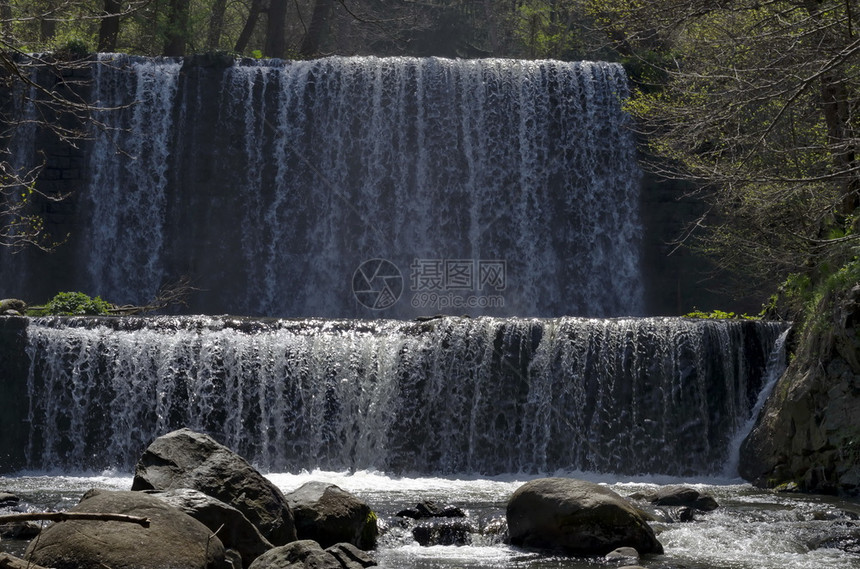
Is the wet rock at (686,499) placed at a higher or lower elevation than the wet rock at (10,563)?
lower

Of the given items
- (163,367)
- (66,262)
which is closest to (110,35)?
(66,262)

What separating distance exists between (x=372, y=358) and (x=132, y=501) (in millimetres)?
7708

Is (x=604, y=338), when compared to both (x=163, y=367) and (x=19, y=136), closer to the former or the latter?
(x=163, y=367)

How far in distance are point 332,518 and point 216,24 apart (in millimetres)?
25279

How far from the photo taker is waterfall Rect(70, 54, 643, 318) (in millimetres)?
21016

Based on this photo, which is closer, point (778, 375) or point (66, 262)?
point (778, 375)

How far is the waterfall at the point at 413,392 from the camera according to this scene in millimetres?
13883

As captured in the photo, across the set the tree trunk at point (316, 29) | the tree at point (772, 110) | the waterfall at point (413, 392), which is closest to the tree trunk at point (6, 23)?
the tree at point (772, 110)

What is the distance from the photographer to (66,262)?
20984 millimetres

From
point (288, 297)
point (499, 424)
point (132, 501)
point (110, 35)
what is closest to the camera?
point (132, 501)

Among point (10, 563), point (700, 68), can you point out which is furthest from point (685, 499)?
point (10, 563)

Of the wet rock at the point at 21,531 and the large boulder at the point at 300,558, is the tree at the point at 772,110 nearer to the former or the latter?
the large boulder at the point at 300,558

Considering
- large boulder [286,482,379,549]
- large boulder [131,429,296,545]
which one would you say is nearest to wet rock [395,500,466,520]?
large boulder [286,482,379,549]

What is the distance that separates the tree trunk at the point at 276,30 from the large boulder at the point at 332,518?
19.0 metres
